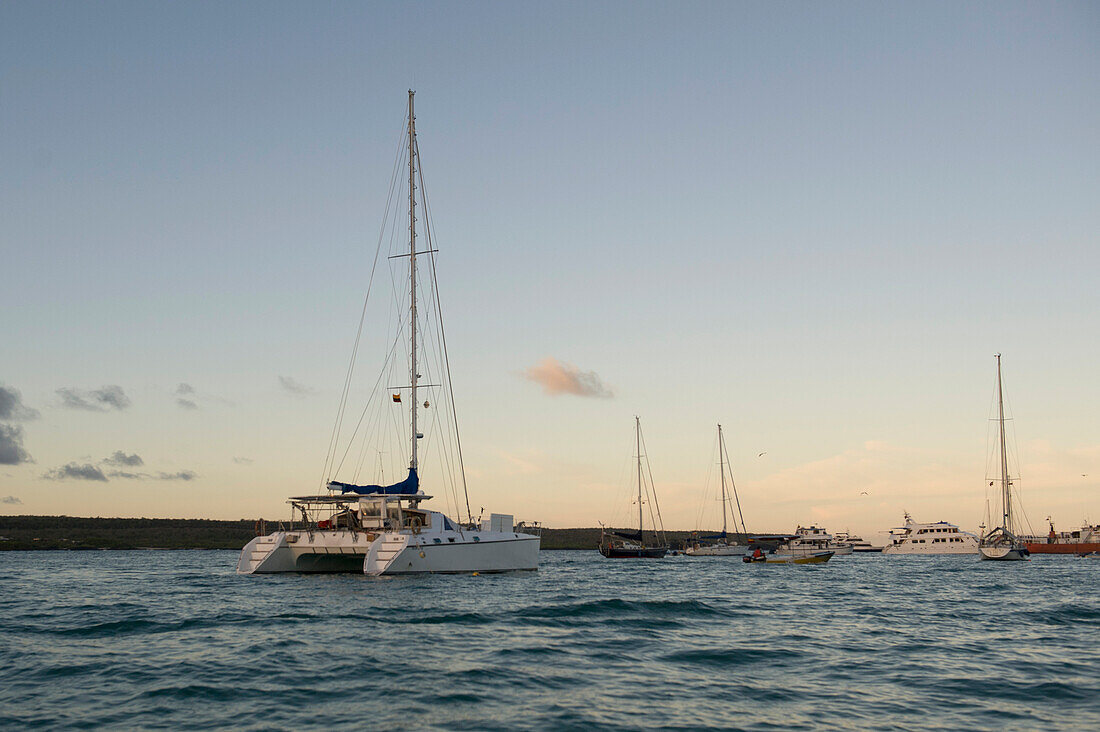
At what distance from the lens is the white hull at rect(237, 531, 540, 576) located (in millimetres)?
28250

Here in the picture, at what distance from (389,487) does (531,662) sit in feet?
66.7

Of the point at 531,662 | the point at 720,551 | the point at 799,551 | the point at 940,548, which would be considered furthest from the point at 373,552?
the point at 940,548

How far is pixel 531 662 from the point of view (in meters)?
13.4

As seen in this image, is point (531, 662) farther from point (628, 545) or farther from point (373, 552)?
point (628, 545)

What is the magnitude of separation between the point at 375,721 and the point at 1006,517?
7827 cm

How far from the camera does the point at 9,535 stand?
91.3 metres

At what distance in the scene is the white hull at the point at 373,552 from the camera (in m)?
28.2

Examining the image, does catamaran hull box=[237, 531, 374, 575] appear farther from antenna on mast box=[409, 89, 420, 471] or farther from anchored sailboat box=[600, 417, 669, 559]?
anchored sailboat box=[600, 417, 669, 559]

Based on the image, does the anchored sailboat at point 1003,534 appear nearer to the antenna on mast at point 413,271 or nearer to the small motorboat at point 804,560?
the small motorboat at point 804,560

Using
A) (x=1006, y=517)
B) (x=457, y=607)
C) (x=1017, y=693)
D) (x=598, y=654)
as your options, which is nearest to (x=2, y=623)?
(x=457, y=607)

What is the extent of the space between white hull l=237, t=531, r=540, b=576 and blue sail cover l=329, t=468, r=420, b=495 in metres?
1.84

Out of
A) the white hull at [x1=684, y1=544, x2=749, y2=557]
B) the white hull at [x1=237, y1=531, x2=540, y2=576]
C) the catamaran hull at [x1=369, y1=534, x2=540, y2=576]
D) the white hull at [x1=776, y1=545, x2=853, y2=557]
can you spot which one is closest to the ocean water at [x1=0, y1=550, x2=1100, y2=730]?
the catamaran hull at [x1=369, y1=534, x2=540, y2=576]

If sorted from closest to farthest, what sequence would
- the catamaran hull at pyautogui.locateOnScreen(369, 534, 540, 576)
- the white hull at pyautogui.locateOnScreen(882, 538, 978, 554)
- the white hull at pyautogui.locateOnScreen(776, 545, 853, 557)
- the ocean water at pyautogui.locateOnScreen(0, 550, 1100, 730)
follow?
the ocean water at pyautogui.locateOnScreen(0, 550, 1100, 730)
the catamaran hull at pyautogui.locateOnScreen(369, 534, 540, 576)
the white hull at pyautogui.locateOnScreen(776, 545, 853, 557)
the white hull at pyautogui.locateOnScreen(882, 538, 978, 554)

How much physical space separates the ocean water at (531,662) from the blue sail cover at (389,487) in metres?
6.33
